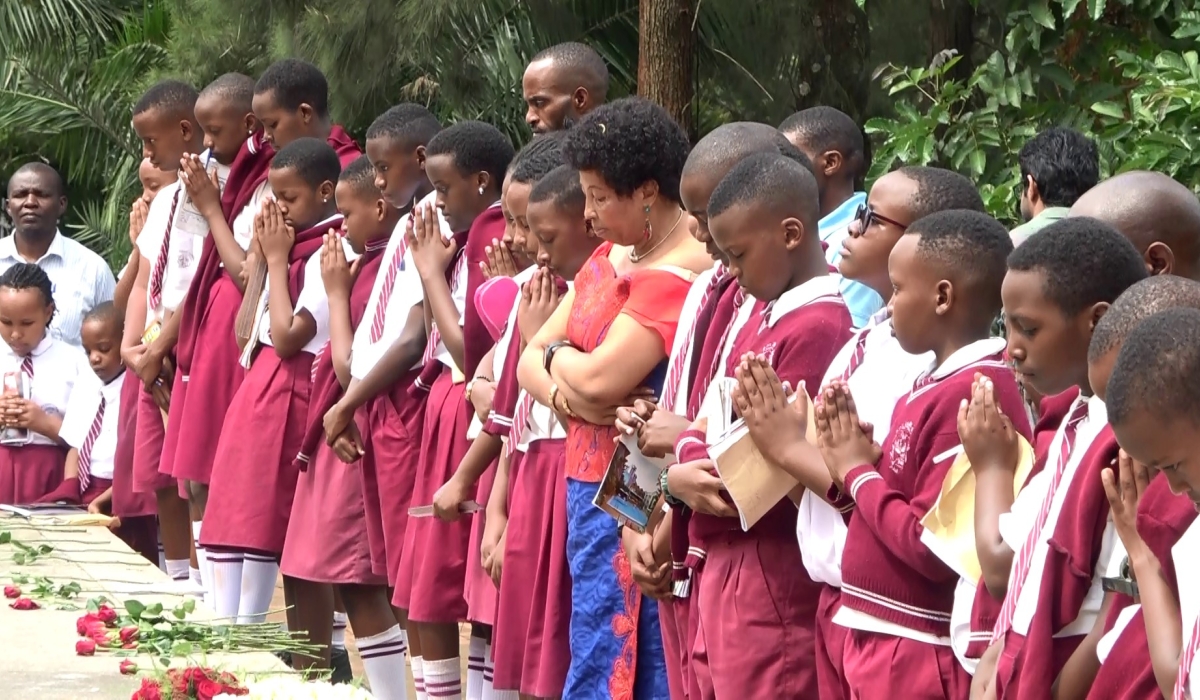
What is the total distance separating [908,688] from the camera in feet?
11.1

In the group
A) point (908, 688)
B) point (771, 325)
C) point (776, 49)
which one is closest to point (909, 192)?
point (771, 325)

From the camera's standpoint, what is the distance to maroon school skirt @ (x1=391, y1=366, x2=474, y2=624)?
5359 mm

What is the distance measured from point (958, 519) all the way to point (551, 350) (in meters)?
1.38

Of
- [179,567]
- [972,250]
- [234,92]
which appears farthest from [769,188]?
[179,567]

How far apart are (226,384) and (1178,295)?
4506mm

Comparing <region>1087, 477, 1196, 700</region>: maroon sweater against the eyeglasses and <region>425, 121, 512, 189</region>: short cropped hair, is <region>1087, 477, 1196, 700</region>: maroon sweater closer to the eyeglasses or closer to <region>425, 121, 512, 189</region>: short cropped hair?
the eyeglasses

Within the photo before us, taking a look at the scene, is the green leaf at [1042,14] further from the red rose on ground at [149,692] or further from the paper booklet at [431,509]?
the red rose on ground at [149,692]

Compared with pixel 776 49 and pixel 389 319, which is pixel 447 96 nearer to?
pixel 776 49

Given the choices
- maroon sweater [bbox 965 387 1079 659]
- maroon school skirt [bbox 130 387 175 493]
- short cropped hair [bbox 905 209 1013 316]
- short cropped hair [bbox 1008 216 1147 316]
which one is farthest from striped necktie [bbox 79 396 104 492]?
short cropped hair [bbox 1008 216 1147 316]

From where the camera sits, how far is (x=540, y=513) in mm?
4754

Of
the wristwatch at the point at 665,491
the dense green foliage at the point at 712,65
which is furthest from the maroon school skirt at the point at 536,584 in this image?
the dense green foliage at the point at 712,65

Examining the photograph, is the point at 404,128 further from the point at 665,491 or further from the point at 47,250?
the point at 47,250

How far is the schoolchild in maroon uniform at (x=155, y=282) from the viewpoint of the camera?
708cm

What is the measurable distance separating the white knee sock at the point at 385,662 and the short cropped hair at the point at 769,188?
2655 millimetres
